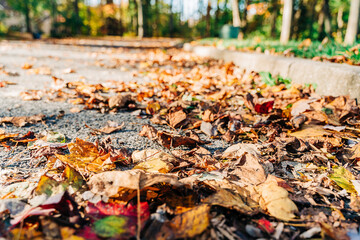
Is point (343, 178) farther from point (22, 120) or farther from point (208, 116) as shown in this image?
point (22, 120)

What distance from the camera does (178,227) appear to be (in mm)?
775

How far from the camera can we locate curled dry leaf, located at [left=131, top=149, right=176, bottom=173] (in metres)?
1.15

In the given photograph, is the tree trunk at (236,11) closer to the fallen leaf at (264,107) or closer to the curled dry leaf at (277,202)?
the fallen leaf at (264,107)

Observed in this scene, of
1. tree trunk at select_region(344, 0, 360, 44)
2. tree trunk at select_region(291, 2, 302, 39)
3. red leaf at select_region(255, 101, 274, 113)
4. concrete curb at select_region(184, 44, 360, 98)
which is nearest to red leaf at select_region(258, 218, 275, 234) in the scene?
red leaf at select_region(255, 101, 274, 113)

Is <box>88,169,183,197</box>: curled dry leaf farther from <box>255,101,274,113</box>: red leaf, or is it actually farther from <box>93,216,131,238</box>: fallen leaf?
<box>255,101,274,113</box>: red leaf

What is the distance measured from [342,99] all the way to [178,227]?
1797mm

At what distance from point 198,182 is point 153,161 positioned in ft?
0.87

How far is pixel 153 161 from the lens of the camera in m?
1.21

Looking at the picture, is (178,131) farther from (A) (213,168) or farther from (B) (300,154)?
(B) (300,154)

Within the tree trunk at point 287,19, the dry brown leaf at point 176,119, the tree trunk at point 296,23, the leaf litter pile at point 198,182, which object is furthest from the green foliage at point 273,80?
the tree trunk at point 296,23

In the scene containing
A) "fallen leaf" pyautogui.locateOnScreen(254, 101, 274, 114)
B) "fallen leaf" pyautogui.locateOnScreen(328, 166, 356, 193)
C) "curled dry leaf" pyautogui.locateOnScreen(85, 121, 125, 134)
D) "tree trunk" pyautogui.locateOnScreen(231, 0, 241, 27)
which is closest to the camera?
"fallen leaf" pyautogui.locateOnScreen(328, 166, 356, 193)

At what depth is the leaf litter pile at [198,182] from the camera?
804mm

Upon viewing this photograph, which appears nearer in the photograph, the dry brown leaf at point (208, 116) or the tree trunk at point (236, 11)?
the dry brown leaf at point (208, 116)

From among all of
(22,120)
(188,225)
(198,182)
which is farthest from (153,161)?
(22,120)
